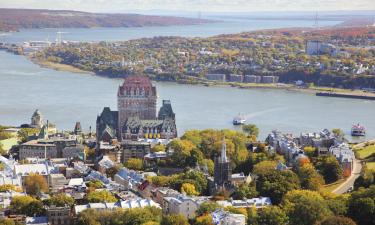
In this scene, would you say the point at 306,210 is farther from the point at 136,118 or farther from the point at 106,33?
the point at 106,33

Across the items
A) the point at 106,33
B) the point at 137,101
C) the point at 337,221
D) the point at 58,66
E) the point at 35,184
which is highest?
the point at 137,101

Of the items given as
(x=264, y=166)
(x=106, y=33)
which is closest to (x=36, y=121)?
(x=264, y=166)

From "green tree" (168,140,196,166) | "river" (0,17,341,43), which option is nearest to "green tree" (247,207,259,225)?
"green tree" (168,140,196,166)

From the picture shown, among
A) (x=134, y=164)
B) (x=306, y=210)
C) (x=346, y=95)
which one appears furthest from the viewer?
(x=346, y=95)

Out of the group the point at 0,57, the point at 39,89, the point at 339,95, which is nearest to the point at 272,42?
the point at 0,57

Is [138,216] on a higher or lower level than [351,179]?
higher

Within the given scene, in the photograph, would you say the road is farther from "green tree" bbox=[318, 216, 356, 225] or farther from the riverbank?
the riverbank
